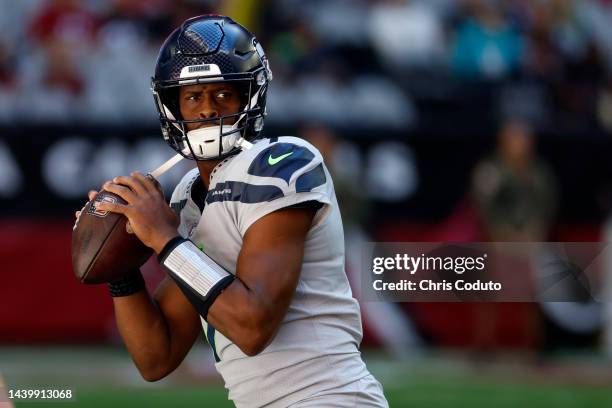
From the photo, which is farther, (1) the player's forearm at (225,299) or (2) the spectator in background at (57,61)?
(2) the spectator in background at (57,61)

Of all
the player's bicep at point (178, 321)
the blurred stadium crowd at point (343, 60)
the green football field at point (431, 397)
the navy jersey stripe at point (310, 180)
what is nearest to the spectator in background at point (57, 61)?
the blurred stadium crowd at point (343, 60)

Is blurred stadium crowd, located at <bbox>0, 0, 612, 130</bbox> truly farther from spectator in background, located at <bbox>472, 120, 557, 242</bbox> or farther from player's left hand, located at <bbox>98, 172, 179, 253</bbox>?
player's left hand, located at <bbox>98, 172, 179, 253</bbox>

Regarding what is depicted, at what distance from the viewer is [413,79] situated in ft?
35.7

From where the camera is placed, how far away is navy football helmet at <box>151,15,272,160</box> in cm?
322

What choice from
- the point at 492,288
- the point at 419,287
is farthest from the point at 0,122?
the point at 419,287

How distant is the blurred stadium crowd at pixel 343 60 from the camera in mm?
10023

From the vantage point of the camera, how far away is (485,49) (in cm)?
1100

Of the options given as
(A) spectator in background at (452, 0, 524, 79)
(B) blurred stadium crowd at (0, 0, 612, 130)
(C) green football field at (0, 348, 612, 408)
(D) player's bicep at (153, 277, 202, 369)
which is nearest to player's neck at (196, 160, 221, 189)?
(D) player's bicep at (153, 277, 202, 369)

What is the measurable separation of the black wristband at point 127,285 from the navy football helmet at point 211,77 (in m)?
0.40

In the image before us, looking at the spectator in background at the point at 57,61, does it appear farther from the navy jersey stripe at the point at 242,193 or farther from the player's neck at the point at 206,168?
the navy jersey stripe at the point at 242,193

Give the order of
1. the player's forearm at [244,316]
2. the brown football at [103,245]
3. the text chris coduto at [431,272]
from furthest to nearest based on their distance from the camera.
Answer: the text chris coduto at [431,272] → the brown football at [103,245] → the player's forearm at [244,316]

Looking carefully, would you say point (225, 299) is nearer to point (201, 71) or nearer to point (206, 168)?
point (206, 168)

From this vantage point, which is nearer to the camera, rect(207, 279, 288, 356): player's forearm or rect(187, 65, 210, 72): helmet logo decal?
rect(207, 279, 288, 356): player's forearm

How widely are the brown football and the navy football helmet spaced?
289 mm
